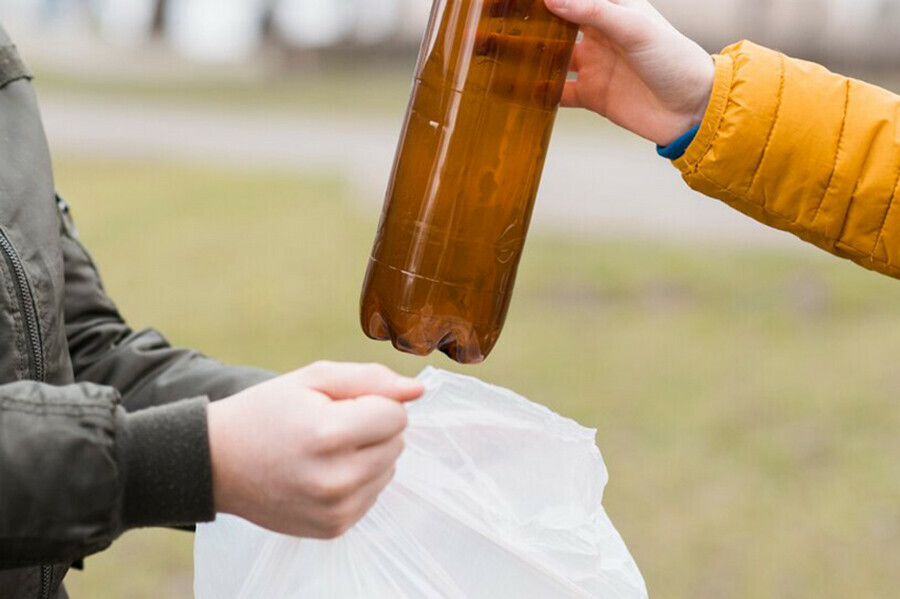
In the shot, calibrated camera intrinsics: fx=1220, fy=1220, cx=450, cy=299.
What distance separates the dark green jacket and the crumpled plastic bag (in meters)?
0.17

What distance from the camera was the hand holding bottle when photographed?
136cm

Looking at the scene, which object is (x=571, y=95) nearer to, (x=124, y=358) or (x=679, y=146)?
(x=679, y=146)

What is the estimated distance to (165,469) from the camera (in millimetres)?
938

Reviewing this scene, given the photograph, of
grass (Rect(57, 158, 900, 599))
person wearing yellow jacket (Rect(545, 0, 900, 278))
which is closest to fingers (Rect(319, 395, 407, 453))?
person wearing yellow jacket (Rect(545, 0, 900, 278))

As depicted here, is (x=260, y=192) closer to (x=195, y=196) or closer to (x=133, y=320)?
(x=195, y=196)

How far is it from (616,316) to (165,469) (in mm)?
4389

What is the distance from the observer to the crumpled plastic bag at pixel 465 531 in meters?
1.16

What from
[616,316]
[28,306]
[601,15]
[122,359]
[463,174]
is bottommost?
[616,316]

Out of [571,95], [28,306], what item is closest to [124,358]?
[28,306]

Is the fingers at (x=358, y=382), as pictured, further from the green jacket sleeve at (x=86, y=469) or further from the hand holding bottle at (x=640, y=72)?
the hand holding bottle at (x=640, y=72)

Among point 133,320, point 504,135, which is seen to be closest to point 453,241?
point 504,135

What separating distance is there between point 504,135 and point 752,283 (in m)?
4.55

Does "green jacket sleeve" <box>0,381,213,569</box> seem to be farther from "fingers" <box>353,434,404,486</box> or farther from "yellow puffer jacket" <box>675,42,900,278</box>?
"yellow puffer jacket" <box>675,42,900,278</box>

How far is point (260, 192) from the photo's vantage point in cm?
754
